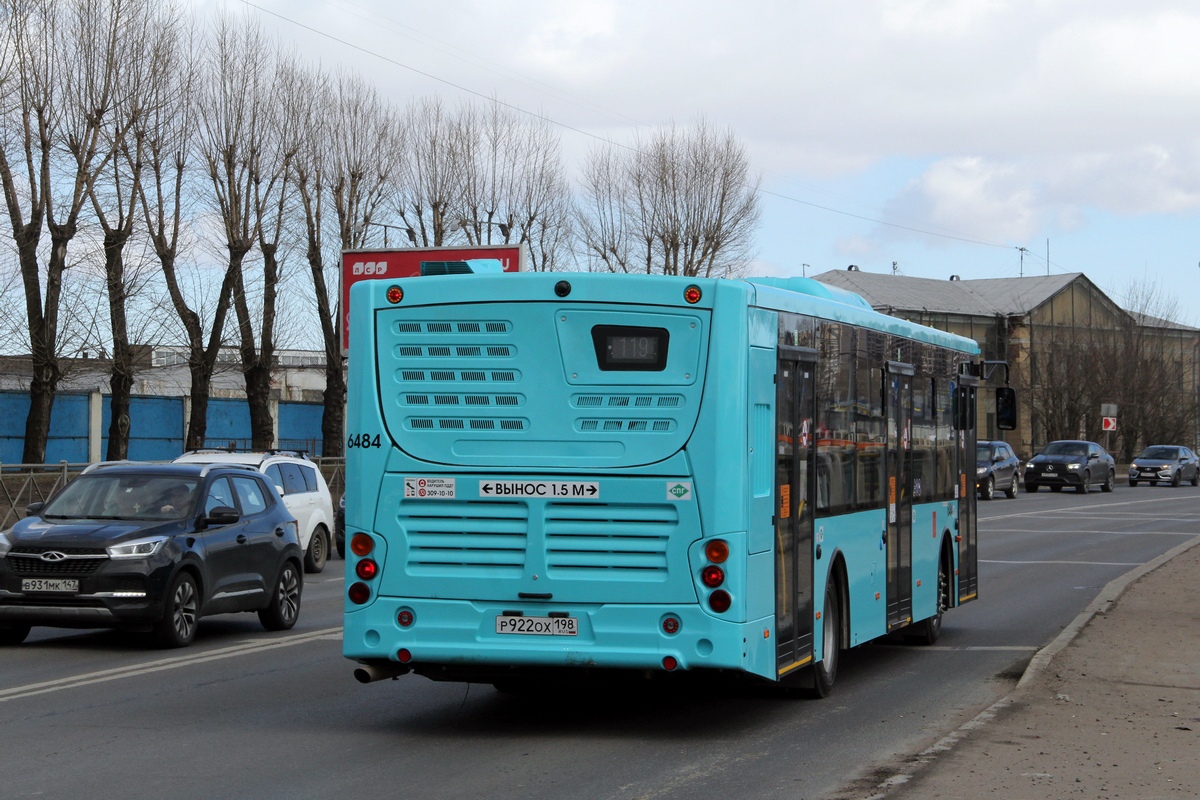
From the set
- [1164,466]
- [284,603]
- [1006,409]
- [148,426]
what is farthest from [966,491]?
[1164,466]

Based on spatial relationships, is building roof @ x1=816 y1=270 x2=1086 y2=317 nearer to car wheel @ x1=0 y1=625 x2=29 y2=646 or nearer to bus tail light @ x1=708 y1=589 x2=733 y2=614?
car wheel @ x1=0 y1=625 x2=29 y2=646

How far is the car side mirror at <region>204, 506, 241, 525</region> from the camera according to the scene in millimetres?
13438

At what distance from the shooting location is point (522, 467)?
877 cm

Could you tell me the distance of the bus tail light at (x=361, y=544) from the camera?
8930 mm

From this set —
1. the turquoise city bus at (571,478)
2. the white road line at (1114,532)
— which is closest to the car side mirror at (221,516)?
the turquoise city bus at (571,478)

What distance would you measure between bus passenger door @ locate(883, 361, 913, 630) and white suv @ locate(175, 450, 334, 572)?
10.7 metres

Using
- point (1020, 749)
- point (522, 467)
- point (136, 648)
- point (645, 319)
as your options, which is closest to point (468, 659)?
point (522, 467)

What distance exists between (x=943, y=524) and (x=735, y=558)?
18.7ft

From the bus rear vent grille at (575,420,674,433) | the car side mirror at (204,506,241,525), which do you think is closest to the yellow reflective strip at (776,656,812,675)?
the bus rear vent grille at (575,420,674,433)

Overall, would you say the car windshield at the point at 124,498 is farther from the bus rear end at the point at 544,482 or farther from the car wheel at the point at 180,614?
the bus rear end at the point at 544,482

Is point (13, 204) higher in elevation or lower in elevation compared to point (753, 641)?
higher

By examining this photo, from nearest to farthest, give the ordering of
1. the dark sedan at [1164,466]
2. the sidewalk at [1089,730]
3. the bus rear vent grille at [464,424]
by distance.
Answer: the sidewalk at [1089,730], the bus rear vent grille at [464,424], the dark sedan at [1164,466]

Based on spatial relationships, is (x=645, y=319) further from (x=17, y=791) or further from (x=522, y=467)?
(x=17, y=791)

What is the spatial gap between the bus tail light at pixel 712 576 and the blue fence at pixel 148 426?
30.5 meters
